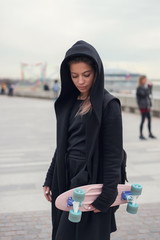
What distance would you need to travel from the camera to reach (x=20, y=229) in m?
3.25

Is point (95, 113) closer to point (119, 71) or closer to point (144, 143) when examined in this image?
point (144, 143)

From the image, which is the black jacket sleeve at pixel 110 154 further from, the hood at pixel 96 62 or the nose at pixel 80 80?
the nose at pixel 80 80

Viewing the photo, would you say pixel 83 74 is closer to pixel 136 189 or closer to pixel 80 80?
pixel 80 80

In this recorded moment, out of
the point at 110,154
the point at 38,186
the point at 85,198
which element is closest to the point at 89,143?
the point at 110,154

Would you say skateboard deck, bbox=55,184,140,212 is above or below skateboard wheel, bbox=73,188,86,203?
below

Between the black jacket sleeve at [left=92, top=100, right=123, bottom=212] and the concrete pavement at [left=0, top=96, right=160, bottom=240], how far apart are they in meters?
1.50

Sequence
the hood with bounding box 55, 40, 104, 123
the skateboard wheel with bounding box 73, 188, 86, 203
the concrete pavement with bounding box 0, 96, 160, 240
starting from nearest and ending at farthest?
the skateboard wheel with bounding box 73, 188, 86, 203, the hood with bounding box 55, 40, 104, 123, the concrete pavement with bounding box 0, 96, 160, 240

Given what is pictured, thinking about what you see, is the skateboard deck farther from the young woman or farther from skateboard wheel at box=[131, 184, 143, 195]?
skateboard wheel at box=[131, 184, 143, 195]

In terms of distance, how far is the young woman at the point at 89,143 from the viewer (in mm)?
1813

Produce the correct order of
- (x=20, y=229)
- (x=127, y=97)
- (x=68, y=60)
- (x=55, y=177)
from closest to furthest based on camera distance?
(x=68, y=60) → (x=55, y=177) → (x=20, y=229) → (x=127, y=97)

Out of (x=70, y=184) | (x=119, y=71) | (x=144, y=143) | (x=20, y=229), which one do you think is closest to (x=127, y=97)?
(x=144, y=143)

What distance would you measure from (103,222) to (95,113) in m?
0.72

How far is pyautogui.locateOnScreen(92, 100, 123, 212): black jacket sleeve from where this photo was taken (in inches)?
71.0

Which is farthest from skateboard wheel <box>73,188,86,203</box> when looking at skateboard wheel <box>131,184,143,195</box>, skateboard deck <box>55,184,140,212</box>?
skateboard wheel <box>131,184,143,195</box>
